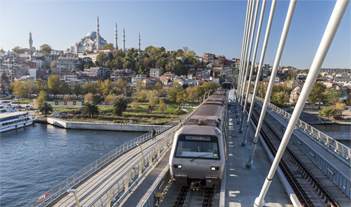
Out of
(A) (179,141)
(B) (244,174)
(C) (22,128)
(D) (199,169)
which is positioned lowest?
(C) (22,128)

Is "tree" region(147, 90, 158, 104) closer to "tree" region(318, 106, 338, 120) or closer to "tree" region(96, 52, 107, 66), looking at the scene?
"tree" region(318, 106, 338, 120)

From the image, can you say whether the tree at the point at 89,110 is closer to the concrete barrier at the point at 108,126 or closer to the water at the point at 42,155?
the concrete barrier at the point at 108,126

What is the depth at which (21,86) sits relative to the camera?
2213 inches

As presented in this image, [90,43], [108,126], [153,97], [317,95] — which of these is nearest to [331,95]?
[317,95]

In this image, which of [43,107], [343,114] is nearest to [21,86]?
[43,107]

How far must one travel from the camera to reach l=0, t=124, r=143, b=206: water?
13.8 m

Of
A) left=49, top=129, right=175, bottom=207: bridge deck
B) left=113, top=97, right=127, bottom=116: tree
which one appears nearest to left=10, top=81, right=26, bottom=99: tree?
left=113, top=97, right=127, bottom=116: tree

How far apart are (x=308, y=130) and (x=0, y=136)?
31317 mm

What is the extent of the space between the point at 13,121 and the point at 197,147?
34515 millimetres

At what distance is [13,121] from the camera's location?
105 feet


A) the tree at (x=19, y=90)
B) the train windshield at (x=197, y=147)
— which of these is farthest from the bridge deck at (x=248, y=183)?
the tree at (x=19, y=90)

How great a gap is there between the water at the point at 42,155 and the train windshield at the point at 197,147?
10.8m

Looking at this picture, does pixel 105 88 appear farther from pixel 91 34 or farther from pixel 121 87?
pixel 91 34

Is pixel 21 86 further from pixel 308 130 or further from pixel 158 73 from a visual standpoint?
pixel 308 130
